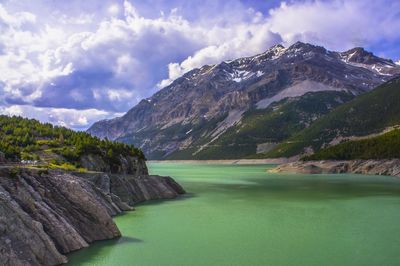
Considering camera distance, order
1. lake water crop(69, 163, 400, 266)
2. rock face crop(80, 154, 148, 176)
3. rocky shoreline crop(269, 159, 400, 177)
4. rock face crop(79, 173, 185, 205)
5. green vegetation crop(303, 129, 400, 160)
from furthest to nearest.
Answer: green vegetation crop(303, 129, 400, 160) → rocky shoreline crop(269, 159, 400, 177) → rock face crop(80, 154, 148, 176) → rock face crop(79, 173, 185, 205) → lake water crop(69, 163, 400, 266)

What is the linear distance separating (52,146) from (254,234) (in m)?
52.7

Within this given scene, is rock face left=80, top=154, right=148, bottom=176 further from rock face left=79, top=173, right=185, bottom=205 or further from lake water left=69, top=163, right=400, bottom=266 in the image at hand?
lake water left=69, top=163, right=400, bottom=266

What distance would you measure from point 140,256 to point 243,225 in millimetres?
17421

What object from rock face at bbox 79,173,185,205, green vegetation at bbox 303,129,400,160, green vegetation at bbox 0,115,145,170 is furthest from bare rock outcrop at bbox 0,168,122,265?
green vegetation at bbox 303,129,400,160

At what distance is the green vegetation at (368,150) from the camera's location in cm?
15900

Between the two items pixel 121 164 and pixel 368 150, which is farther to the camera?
pixel 368 150

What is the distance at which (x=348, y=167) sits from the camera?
169 m

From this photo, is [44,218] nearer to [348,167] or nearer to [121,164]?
[121,164]

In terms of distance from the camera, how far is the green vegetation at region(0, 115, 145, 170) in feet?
239

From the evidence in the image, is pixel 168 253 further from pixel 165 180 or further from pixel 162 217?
pixel 165 180

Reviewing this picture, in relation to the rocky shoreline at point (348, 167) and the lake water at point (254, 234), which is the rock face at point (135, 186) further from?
the rocky shoreline at point (348, 167)

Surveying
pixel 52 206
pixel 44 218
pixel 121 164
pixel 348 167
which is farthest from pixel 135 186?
pixel 348 167

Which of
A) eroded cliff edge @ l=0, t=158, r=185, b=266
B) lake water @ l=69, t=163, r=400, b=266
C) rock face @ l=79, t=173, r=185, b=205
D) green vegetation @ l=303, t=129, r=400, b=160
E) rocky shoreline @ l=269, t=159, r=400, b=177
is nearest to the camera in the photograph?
eroded cliff edge @ l=0, t=158, r=185, b=266

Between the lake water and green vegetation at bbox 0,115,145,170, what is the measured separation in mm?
17847
